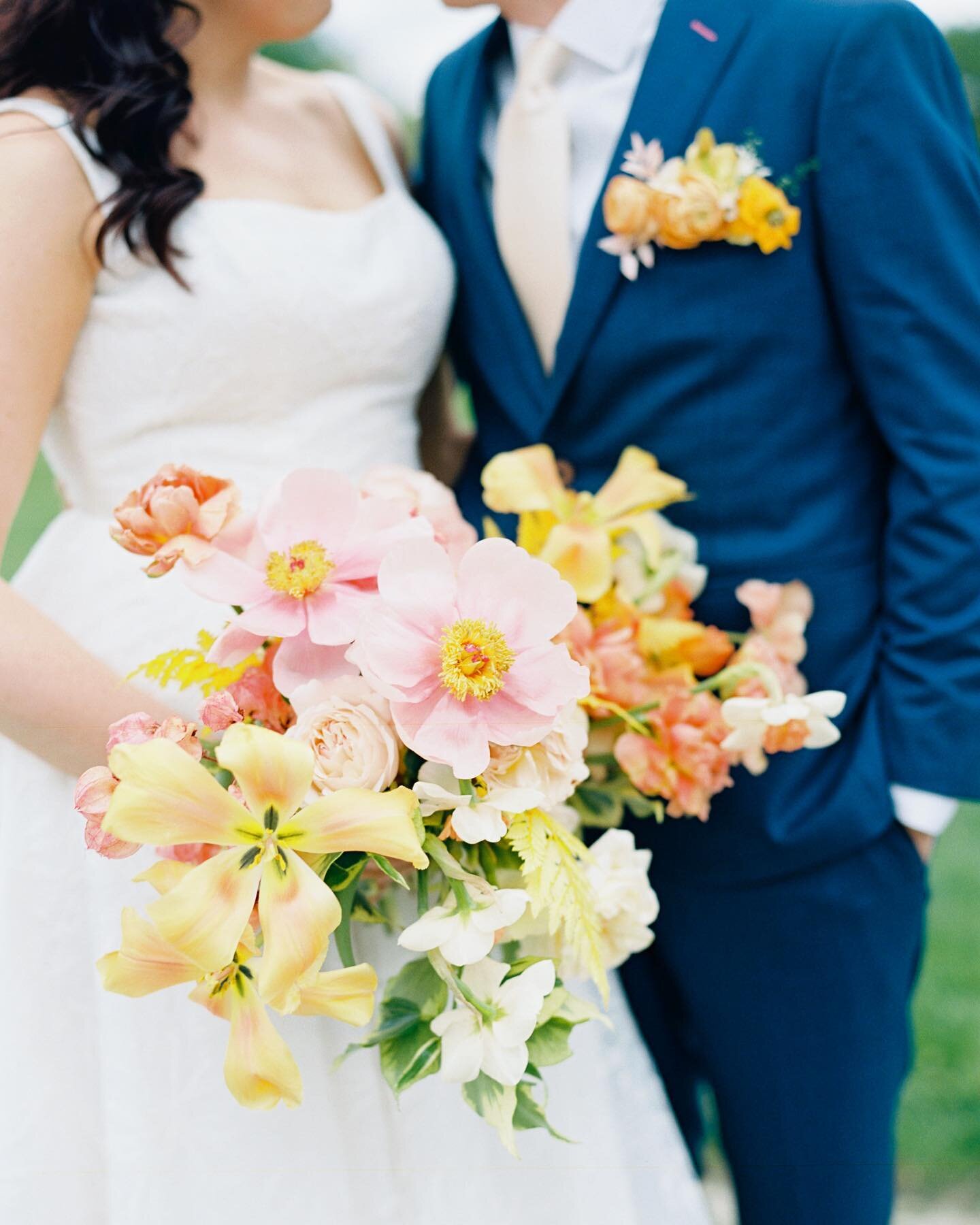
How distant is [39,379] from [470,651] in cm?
62

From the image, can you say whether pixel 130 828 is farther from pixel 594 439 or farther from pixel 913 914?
pixel 913 914

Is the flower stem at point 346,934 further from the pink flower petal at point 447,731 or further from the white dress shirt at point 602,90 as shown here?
the white dress shirt at point 602,90

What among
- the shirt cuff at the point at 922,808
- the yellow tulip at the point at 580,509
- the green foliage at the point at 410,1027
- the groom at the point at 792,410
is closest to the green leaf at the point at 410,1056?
the green foliage at the point at 410,1027

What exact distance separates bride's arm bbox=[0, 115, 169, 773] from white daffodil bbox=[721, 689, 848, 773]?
1.74 feet

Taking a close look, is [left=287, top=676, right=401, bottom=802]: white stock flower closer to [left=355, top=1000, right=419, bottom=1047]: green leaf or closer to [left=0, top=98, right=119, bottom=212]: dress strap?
[left=355, top=1000, right=419, bottom=1047]: green leaf

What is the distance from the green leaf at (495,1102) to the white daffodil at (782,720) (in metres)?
0.37

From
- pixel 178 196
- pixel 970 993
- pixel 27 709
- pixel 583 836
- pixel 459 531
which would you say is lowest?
pixel 970 993

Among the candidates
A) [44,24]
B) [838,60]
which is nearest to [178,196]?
[44,24]

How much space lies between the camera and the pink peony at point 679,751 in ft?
3.26

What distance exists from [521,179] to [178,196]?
40 centimetres

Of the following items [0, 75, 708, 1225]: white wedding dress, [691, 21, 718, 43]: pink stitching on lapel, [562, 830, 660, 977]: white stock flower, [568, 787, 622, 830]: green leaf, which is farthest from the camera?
[691, 21, 718, 43]: pink stitching on lapel

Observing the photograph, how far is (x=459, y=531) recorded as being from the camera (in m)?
0.92

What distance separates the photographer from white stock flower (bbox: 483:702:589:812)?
75 cm

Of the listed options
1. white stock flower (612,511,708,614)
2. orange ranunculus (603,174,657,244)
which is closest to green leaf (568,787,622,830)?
white stock flower (612,511,708,614)
